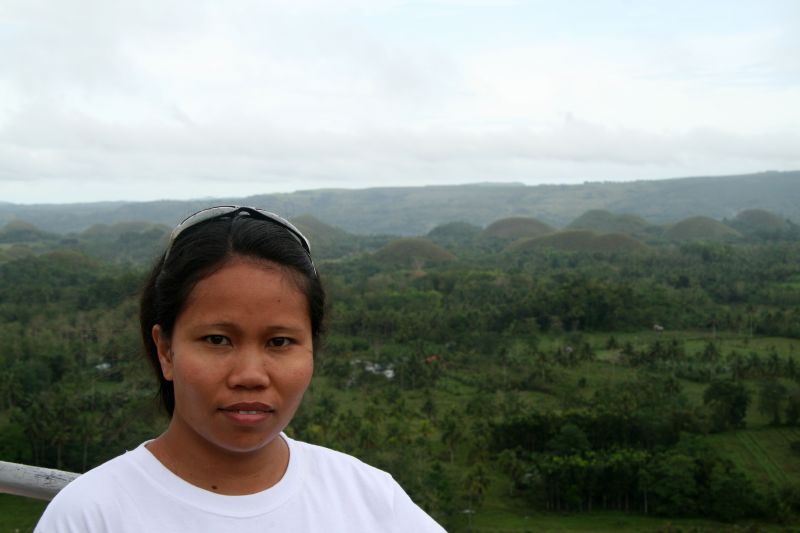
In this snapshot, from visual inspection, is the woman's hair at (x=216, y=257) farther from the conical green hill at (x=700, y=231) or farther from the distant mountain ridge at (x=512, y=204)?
the distant mountain ridge at (x=512, y=204)

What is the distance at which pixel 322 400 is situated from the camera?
1853 cm

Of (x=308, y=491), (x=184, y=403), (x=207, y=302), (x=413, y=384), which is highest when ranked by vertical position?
(x=207, y=302)

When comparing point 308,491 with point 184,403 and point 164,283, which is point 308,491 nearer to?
point 184,403

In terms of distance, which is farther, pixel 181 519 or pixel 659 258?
pixel 659 258

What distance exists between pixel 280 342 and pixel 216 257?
0.16 meters

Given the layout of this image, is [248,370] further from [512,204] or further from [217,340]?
[512,204]

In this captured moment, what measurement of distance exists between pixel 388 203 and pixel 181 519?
123m

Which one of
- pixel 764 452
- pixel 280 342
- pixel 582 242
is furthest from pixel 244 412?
pixel 582 242

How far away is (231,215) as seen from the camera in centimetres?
113

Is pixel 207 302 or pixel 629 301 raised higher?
pixel 207 302

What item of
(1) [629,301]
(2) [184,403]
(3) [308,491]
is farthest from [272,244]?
(1) [629,301]

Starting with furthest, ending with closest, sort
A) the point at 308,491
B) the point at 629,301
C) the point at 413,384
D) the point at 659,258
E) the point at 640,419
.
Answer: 1. the point at 659,258
2. the point at 629,301
3. the point at 413,384
4. the point at 640,419
5. the point at 308,491

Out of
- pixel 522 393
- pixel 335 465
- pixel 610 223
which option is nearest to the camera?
pixel 335 465

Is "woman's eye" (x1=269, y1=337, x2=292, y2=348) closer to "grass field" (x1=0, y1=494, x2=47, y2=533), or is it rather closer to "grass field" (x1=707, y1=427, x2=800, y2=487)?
"grass field" (x1=0, y1=494, x2=47, y2=533)
